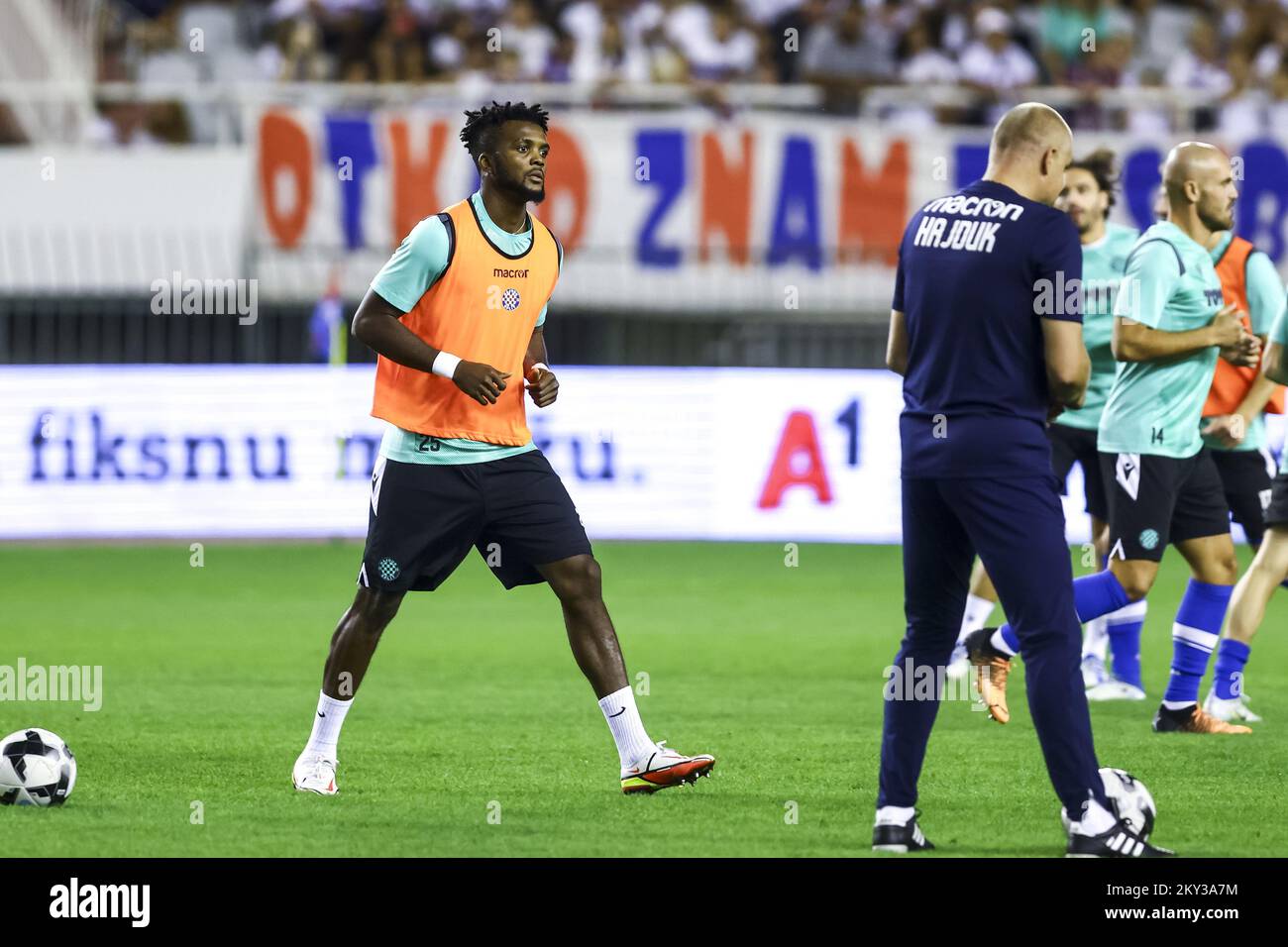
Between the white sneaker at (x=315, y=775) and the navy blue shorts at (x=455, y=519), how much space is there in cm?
64

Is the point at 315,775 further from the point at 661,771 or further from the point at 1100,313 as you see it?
the point at 1100,313

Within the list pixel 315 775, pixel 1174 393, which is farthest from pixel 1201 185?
pixel 315 775

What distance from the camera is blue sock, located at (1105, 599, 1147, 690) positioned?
995 centimetres

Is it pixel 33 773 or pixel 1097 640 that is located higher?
pixel 33 773

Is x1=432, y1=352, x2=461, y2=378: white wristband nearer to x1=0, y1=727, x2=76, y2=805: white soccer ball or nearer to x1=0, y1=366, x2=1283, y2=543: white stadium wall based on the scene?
x1=0, y1=727, x2=76, y2=805: white soccer ball

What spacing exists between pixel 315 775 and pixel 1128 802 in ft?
9.18

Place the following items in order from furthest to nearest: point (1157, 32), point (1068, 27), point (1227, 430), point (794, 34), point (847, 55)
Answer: point (1157, 32) < point (1068, 27) < point (794, 34) < point (847, 55) < point (1227, 430)

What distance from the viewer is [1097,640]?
10320 mm

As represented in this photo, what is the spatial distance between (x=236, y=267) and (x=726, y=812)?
1281 centimetres

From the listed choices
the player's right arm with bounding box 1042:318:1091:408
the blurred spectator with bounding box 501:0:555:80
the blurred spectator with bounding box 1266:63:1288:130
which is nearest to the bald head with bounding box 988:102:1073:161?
the player's right arm with bounding box 1042:318:1091:408

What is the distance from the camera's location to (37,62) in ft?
71.8

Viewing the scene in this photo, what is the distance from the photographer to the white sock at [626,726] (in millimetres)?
7293

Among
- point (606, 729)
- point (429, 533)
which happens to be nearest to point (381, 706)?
point (606, 729)
